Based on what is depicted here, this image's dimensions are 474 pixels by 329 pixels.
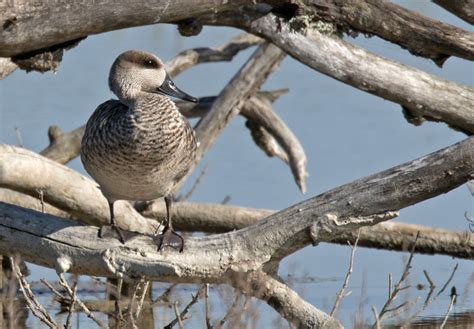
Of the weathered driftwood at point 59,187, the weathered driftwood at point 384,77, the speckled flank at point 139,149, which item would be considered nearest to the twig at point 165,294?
the weathered driftwood at point 59,187

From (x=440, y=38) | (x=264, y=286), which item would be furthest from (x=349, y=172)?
(x=264, y=286)

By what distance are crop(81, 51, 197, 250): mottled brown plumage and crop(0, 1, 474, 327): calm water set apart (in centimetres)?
198

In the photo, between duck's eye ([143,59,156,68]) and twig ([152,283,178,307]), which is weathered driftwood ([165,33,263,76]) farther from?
duck's eye ([143,59,156,68])

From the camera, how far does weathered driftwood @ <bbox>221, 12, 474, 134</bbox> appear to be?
623cm

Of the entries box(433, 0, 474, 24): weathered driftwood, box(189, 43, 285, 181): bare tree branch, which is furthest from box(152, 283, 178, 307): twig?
box(433, 0, 474, 24): weathered driftwood

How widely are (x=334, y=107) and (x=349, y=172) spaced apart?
1242 mm

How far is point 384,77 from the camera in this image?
6367mm

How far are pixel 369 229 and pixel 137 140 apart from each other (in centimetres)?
239

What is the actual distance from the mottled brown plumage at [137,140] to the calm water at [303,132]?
198 cm

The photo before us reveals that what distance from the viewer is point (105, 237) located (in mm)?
4848

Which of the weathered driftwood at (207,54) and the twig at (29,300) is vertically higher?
the weathered driftwood at (207,54)

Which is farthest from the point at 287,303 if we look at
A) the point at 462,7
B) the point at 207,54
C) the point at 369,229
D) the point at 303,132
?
the point at 303,132

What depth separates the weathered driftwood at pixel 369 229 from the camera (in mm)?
7105

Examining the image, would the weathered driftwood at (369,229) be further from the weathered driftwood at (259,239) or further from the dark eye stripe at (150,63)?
the weathered driftwood at (259,239)
